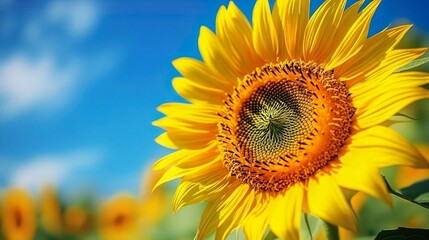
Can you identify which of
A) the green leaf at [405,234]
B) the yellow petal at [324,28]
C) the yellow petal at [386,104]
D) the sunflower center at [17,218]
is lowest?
the green leaf at [405,234]

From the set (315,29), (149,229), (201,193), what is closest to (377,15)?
(315,29)

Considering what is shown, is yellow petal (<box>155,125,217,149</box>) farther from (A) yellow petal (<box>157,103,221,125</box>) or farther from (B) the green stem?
(B) the green stem

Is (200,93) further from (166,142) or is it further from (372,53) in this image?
(372,53)

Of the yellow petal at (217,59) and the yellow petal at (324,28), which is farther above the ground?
the yellow petal at (217,59)

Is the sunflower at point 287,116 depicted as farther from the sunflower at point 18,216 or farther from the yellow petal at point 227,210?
the sunflower at point 18,216

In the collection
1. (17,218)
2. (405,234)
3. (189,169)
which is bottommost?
(405,234)

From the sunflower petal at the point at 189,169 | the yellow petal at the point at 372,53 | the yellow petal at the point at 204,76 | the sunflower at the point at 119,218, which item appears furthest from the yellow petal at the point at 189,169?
the sunflower at the point at 119,218

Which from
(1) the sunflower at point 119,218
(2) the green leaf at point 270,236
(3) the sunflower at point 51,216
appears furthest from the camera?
(3) the sunflower at point 51,216

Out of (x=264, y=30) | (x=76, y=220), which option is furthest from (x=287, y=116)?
(x=76, y=220)
